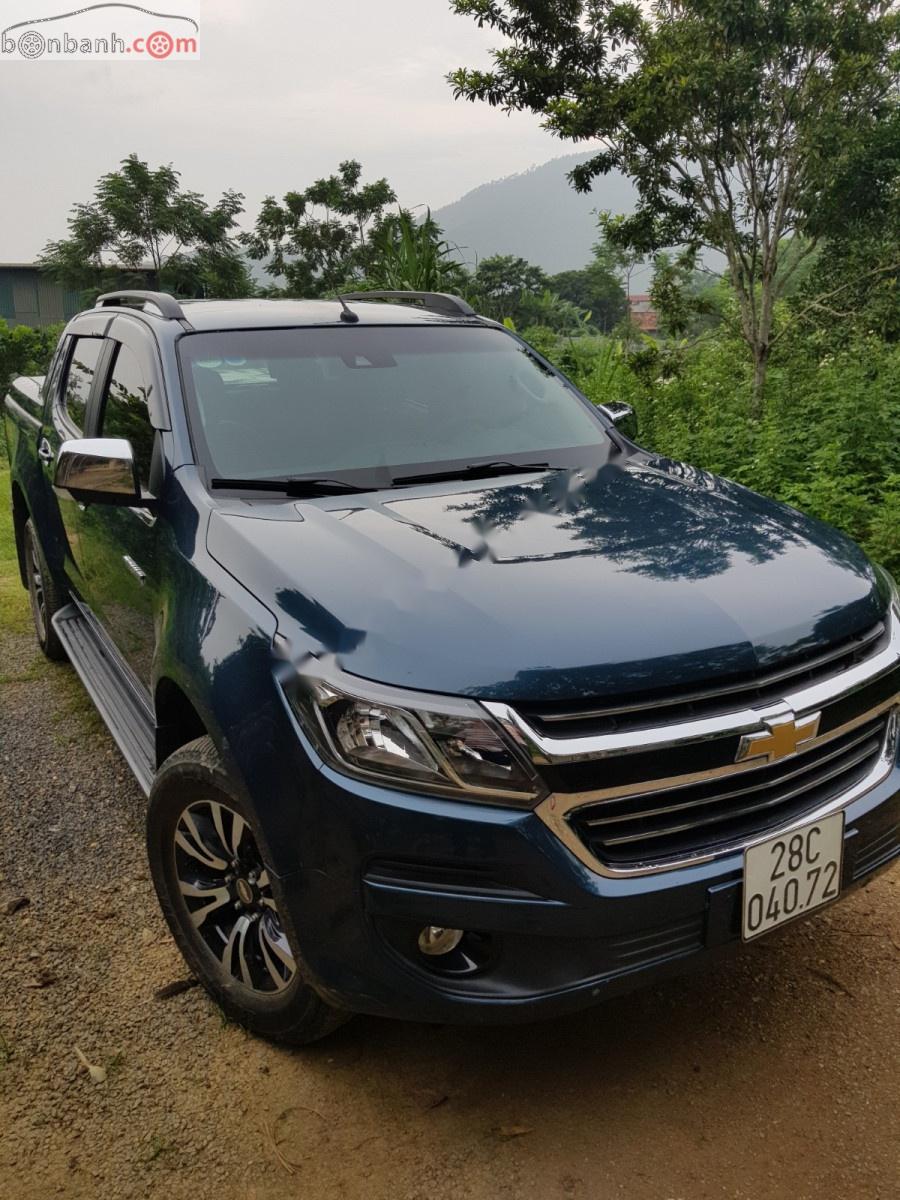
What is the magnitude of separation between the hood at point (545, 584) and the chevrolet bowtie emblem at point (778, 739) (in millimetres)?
126

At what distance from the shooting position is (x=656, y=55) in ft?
24.5

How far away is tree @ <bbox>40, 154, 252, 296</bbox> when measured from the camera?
125 feet

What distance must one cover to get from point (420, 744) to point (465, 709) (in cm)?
11

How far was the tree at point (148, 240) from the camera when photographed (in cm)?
3819

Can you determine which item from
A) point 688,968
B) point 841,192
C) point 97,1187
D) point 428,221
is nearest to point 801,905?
point 688,968

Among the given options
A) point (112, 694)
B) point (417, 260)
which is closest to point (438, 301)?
point (112, 694)

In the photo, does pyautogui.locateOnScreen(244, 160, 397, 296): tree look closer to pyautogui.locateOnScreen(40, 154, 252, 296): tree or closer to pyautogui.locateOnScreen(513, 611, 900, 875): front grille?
pyautogui.locateOnScreen(40, 154, 252, 296): tree

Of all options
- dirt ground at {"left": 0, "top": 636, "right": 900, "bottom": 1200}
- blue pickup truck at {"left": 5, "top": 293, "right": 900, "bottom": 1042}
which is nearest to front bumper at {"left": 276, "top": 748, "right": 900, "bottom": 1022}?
blue pickup truck at {"left": 5, "top": 293, "right": 900, "bottom": 1042}

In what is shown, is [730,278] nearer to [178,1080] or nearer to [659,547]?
[659,547]

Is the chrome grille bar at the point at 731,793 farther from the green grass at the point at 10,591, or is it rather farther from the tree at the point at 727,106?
the tree at the point at 727,106

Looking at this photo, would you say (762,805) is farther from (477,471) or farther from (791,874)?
(477,471)

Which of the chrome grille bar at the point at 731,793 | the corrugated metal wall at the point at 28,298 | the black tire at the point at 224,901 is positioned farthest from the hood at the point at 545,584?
the corrugated metal wall at the point at 28,298

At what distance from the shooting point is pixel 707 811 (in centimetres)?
196

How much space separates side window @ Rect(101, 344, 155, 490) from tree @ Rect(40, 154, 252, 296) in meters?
37.1
